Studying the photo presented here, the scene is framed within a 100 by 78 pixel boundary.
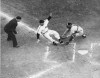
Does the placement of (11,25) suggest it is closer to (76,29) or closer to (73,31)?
(73,31)

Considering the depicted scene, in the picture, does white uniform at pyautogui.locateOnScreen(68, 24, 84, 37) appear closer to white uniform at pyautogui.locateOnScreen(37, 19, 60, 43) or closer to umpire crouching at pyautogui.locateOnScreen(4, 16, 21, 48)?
white uniform at pyautogui.locateOnScreen(37, 19, 60, 43)

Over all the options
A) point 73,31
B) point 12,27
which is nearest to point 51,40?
point 73,31

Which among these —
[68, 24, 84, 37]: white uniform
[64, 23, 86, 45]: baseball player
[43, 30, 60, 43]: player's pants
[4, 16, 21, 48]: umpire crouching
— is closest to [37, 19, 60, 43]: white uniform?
[43, 30, 60, 43]: player's pants

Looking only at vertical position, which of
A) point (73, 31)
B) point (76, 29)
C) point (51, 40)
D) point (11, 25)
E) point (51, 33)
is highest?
point (11, 25)

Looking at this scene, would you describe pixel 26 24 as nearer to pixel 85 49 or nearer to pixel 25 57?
pixel 25 57

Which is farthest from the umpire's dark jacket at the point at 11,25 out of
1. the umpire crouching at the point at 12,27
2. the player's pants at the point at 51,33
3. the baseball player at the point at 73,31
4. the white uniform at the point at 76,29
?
the white uniform at the point at 76,29

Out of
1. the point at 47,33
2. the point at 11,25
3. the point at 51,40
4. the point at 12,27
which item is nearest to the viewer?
the point at 11,25

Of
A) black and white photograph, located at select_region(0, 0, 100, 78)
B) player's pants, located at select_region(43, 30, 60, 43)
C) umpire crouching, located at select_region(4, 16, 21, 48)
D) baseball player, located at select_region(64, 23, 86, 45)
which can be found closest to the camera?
black and white photograph, located at select_region(0, 0, 100, 78)

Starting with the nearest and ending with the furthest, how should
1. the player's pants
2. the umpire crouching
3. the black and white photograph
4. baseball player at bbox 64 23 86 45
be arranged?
1. the black and white photograph
2. the umpire crouching
3. baseball player at bbox 64 23 86 45
4. the player's pants

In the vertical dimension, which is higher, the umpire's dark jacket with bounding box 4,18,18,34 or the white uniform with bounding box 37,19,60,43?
the umpire's dark jacket with bounding box 4,18,18,34

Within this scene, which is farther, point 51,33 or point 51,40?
point 51,33

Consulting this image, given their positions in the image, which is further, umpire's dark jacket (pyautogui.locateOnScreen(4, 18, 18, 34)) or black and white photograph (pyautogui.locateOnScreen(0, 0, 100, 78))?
umpire's dark jacket (pyautogui.locateOnScreen(4, 18, 18, 34))

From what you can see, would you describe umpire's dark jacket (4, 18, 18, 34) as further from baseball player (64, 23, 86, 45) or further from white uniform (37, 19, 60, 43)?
baseball player (64, 23, 86, 45)
